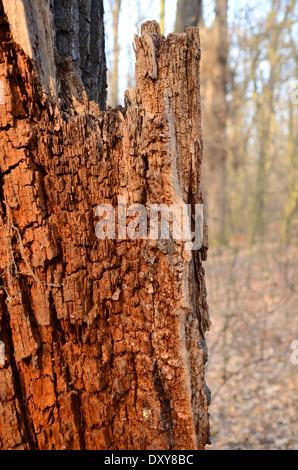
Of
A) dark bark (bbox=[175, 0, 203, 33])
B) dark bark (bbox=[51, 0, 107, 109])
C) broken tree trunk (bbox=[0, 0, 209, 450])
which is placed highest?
dark bark (bbox=[175, 0, 203, 33])

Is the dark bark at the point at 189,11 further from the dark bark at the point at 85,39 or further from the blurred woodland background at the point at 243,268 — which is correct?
the dark bark at the point at 85,39

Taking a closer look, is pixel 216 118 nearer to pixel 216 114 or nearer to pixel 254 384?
pixel 216 114

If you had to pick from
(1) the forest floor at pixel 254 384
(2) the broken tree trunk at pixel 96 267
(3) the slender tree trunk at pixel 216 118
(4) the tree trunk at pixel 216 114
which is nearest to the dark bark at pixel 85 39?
(2) the broken tree trunk at pixel 96 267

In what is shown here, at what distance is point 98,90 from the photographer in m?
1.61

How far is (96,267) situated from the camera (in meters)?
1.22

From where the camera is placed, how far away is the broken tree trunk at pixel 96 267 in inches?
45.1

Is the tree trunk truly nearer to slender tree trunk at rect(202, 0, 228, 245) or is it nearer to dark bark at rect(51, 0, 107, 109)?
slender tree trunk at rect(202, 0, 228, 245)

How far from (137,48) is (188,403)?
1.38m

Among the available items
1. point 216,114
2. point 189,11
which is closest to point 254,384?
point 189,11

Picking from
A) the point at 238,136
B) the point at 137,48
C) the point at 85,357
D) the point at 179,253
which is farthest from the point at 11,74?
the point at 238,136

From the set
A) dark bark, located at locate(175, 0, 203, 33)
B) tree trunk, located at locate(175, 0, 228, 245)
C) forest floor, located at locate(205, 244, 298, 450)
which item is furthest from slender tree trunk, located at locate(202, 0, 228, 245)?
dark bark, located at locate(175, 0, 203, 33)

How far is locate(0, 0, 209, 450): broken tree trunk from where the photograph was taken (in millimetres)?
1146

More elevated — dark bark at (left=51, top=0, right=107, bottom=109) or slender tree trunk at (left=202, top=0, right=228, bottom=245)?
slender tree trunk at (left=202, top=0, right=228, bottom=245)
